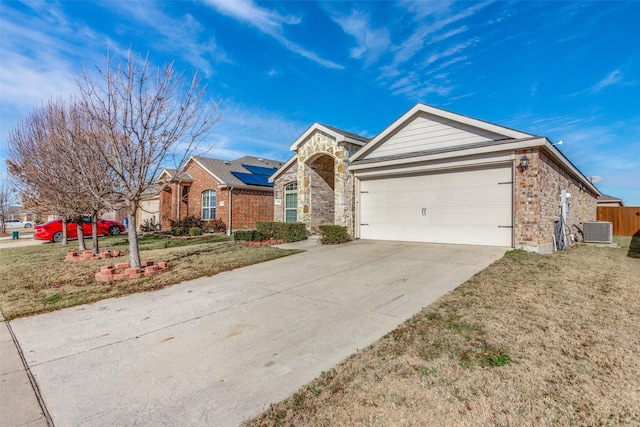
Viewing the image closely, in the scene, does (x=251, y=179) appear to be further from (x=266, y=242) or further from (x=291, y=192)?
(x=266, y=242)

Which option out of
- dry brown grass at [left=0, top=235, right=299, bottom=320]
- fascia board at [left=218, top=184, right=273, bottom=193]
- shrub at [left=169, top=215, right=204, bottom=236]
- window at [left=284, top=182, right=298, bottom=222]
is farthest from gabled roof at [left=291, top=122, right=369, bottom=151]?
shrub at [left=169, top=215, right=204, bottom=236]

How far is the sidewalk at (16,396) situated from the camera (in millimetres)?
2363

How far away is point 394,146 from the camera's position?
1151 centimetres

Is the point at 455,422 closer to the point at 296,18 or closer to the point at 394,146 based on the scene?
the point at 394,146

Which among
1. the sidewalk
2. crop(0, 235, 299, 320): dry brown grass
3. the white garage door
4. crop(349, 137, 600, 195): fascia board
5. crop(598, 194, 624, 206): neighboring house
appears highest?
crop(349, 137, 600, 195): fascia board

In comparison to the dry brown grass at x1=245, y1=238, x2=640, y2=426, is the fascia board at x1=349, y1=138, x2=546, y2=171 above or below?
above

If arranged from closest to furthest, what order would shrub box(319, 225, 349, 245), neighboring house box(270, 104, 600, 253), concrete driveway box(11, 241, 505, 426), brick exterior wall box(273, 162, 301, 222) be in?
concrete driveway box(11, 241, 505, 426) → neighboring house box(270, 104, 600, 253) → shrub box(319, 225, 349, 245) → brick exterior wall box(273, 162, 301, 222)

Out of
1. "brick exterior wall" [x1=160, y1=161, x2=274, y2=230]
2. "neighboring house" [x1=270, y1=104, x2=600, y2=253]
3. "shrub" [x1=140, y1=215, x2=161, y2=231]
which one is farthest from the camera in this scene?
Result: "shrub" [x1=140, y1=215, x2=161, y2=231]

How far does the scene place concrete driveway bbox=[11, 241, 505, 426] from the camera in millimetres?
2588

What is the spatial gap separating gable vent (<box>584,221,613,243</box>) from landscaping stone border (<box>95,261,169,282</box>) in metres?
15.4

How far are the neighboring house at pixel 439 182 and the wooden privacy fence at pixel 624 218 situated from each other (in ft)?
31.0

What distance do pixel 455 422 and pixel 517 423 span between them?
1.37 ft

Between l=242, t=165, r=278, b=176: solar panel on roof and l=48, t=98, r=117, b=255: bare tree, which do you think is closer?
l=48, t=98, r=117, b=255: bare tree

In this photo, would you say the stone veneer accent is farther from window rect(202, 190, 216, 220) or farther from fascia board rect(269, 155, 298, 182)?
window rect(202, 190, 216, 220)
